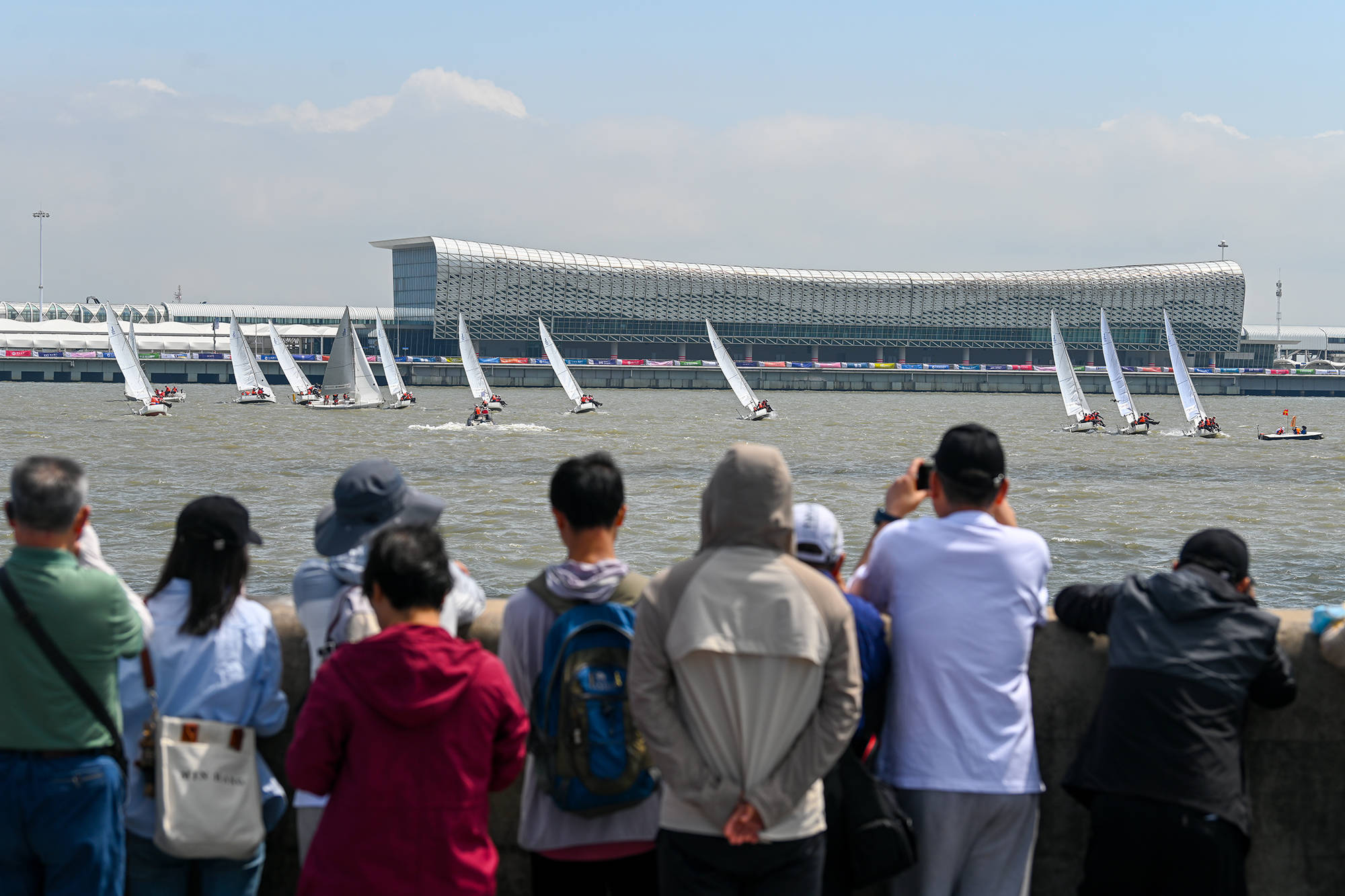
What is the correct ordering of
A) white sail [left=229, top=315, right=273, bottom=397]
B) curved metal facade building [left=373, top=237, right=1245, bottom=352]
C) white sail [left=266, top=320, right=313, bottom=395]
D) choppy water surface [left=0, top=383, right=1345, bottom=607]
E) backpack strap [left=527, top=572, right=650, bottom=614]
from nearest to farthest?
1. backpack strap [left=527, top=572, right=650, bottom=614]
2. choppy water surface [left=0, top=383, right=1345, bottom=607]
3. white sail [left=229, top=315, right=273, bottom=397]
4. white sail [left=266, top=320, right=313, bottom=395]
5. curved metal facade building [left=373, top=237, right=1245, bottom=352]

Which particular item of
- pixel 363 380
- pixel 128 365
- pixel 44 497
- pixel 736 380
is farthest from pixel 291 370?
pixel 44 497

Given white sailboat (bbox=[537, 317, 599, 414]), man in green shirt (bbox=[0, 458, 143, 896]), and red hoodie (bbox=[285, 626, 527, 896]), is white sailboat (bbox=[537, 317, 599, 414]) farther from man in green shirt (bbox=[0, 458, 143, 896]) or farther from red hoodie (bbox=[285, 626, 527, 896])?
red hoodie (bbox=[285, 626, 527, 896])

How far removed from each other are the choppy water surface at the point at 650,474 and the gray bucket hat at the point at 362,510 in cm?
1434

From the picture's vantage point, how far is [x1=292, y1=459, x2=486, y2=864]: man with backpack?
3.35m

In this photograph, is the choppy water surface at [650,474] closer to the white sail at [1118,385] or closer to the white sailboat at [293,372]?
the white sail at [1118,385]

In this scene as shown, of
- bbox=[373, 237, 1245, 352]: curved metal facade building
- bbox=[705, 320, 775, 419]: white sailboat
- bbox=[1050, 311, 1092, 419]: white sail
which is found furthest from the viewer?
bbox=[373, 237, 1245, 352]: curved metal facade building

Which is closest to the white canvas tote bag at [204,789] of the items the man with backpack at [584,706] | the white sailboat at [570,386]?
the man with backpack at [584,706]

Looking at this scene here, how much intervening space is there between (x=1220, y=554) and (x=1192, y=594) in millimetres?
181

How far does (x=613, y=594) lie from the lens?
321 centimetres

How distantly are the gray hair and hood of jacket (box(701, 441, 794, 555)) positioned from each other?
4.83 ft

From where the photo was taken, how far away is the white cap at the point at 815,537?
3.31 metres

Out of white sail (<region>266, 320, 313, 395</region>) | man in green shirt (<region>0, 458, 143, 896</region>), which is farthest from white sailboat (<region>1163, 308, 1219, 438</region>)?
man in green shirt (<region>0, 458, 143, 896</region>)

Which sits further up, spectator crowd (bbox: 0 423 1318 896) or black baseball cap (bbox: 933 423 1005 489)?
black baseball cap (bbox: 933 423 1005 489)

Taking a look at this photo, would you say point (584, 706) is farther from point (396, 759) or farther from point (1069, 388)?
point (1069, 388)
